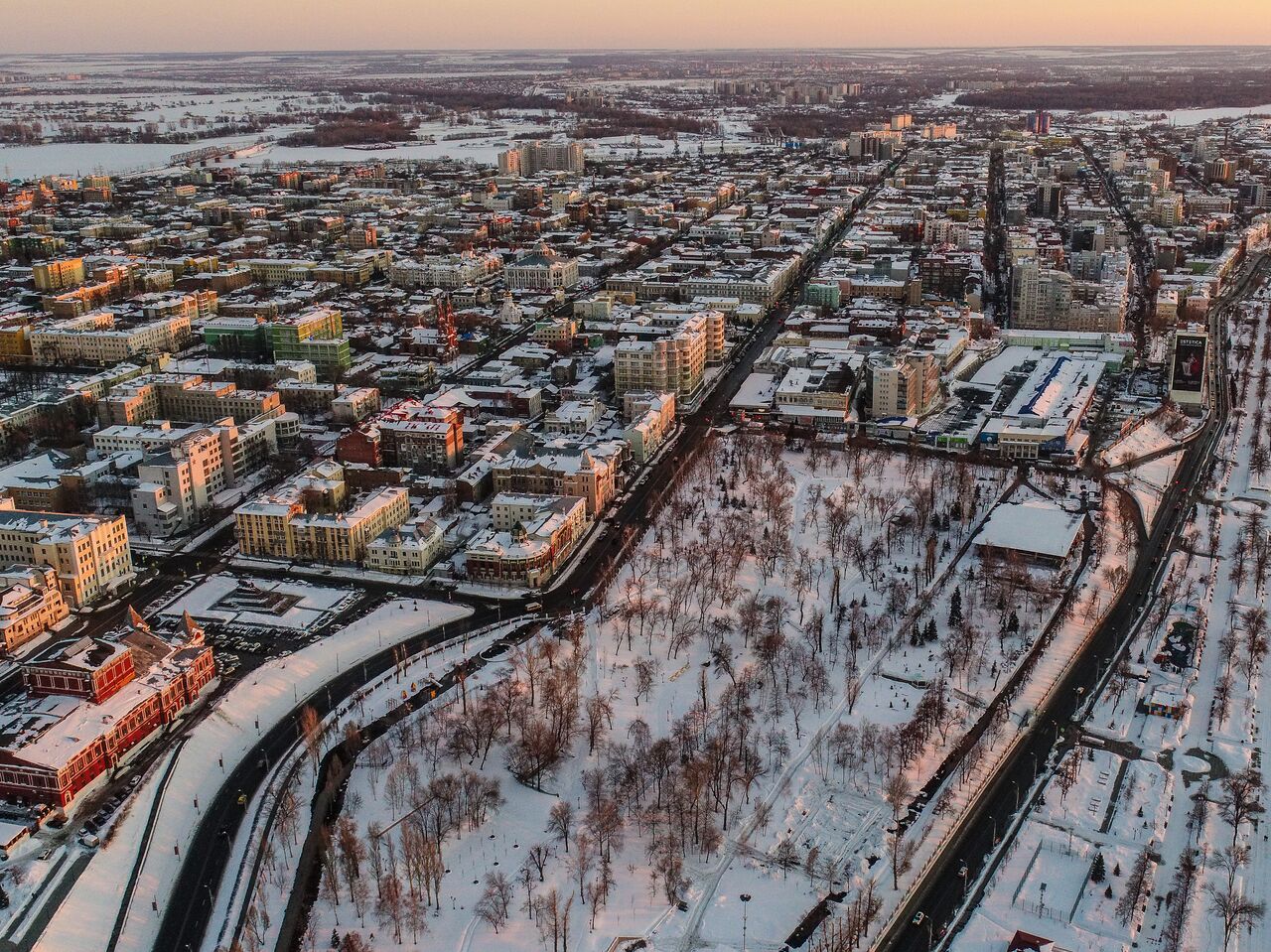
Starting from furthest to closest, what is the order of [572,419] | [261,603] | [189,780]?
[572,419], [261,603], [189,780]

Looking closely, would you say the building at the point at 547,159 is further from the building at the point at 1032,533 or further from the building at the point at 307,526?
the building at the point at 1032,533

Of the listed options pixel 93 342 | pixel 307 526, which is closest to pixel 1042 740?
pixel 307 526

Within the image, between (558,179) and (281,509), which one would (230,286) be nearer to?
(281,509)

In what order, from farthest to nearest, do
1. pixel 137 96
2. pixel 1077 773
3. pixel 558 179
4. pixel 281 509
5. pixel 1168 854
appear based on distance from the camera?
pixel 137 96 < pixel 558 179 < pixel 281 509 < pixel 1077 773 < pixel 1168 854

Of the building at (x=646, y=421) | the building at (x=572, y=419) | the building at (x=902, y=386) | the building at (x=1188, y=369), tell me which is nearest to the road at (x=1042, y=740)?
the building at (x=1188, y=369)

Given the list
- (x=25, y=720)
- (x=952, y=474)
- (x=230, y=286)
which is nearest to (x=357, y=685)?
(x=25, y=720)

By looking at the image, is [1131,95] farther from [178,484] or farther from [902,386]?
[178,484]

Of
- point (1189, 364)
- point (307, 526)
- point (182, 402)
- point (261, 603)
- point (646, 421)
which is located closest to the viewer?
point (261, 603)
